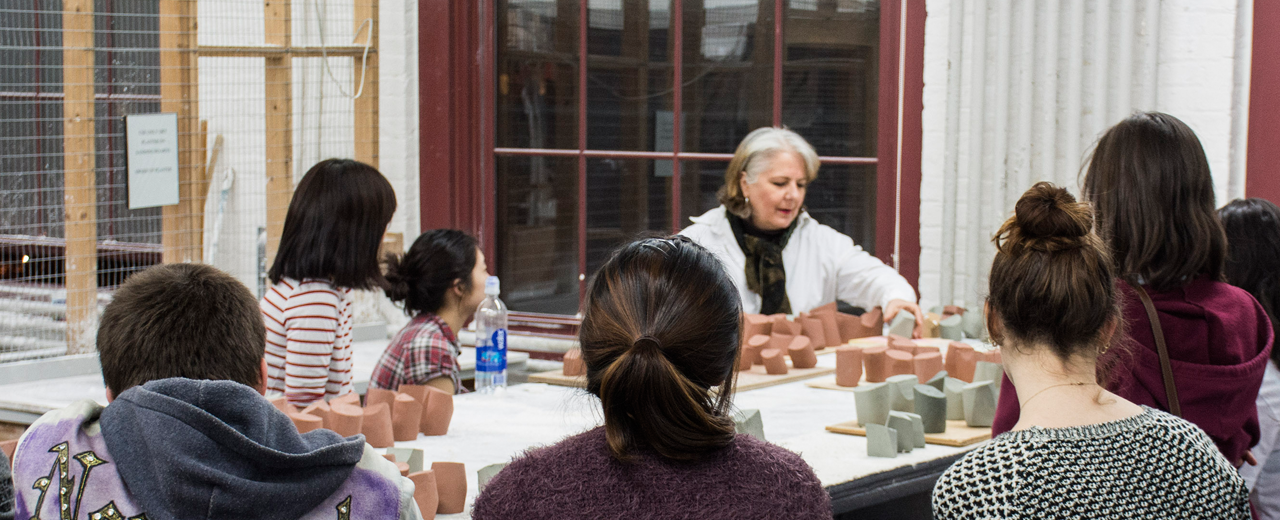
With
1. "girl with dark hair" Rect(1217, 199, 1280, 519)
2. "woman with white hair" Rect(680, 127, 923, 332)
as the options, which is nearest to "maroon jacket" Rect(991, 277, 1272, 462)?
"girl with dark hair" Rect(1217, 199, 1280, 519)

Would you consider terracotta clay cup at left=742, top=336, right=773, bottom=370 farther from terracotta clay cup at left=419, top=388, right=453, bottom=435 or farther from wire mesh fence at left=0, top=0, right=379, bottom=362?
wire mesh fence at left=0, top=0, right=379, bottom=362

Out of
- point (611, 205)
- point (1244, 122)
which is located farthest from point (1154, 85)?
point (611, 205)

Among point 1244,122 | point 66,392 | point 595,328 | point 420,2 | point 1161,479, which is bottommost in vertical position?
point 66,392

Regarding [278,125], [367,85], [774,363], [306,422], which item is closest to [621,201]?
[367,85]

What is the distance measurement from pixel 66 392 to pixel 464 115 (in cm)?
162

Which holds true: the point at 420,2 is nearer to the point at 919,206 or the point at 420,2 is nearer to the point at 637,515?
the point at 919,206

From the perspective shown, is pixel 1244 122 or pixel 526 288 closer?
pixel 1244 122

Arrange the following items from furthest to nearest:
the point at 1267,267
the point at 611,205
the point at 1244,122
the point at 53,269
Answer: the point at 53,269
the point at 611,205
the point at 1244,122
the point at 1267,267

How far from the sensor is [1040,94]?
3.56 m

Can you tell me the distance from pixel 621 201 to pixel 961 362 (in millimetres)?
1820

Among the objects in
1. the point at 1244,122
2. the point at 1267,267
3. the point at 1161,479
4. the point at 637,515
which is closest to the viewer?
the point at 637,515

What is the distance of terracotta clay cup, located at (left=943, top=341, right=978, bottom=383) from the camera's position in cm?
248

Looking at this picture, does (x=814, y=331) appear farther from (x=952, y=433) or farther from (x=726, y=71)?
(x=726, y=71)

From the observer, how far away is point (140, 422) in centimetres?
120
